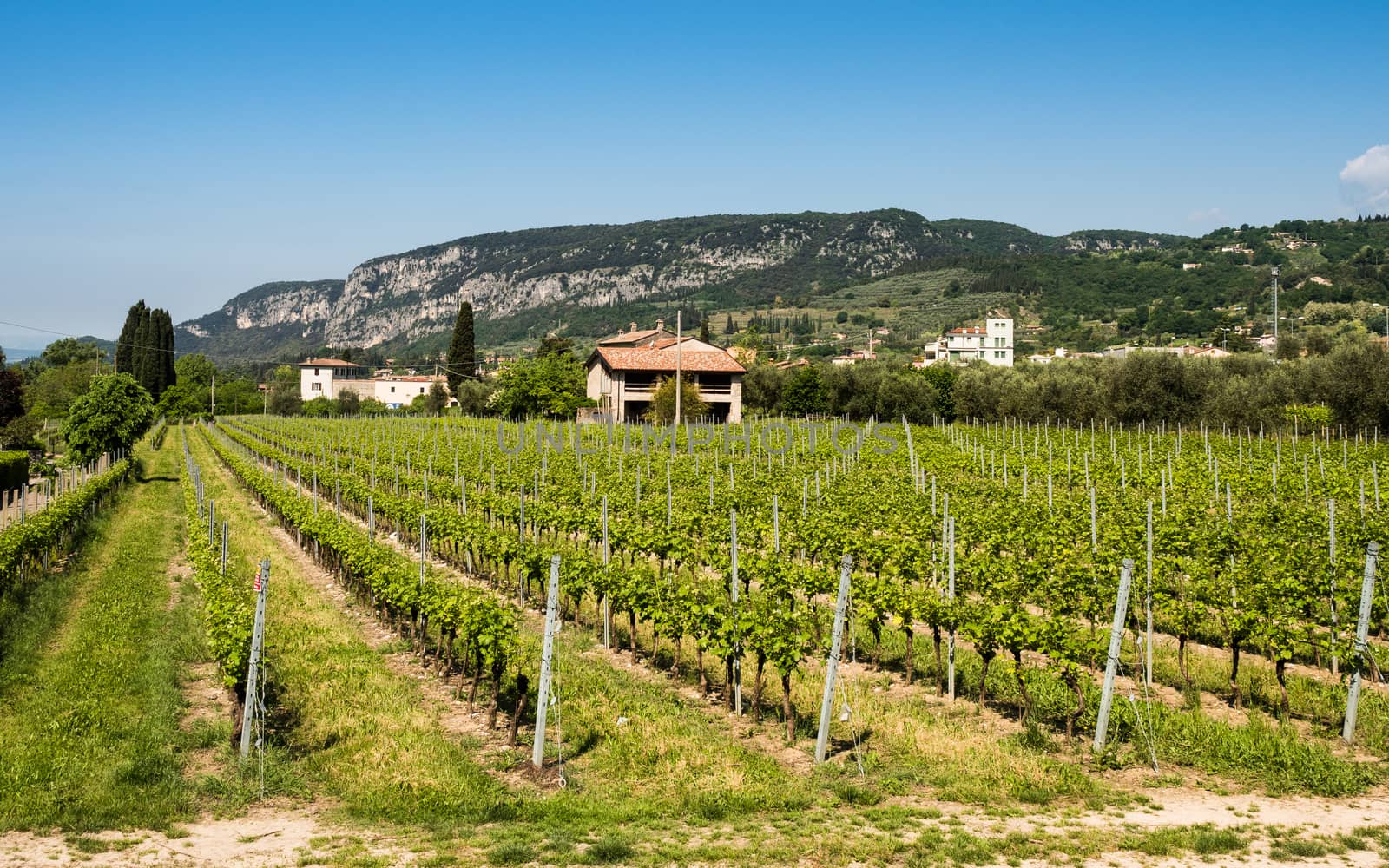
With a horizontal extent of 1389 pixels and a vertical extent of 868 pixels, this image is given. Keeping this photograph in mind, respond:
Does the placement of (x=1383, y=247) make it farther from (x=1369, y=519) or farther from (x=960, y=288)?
(x=1369, y=519)

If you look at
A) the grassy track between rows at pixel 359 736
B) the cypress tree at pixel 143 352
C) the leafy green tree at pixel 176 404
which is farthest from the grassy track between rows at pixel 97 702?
the cypress tree at pixel 143 352

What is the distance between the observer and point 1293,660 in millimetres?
13172

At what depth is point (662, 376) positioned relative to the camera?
238ft

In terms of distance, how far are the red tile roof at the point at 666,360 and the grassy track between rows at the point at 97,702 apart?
53.2 m

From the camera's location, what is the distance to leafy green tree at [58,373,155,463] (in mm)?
35812

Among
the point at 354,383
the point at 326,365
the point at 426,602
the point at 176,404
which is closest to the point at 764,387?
the point at 176,404

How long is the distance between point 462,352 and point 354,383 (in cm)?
6192

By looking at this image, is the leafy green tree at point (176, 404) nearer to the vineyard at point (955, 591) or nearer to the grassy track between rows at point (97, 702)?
the vineyard at point (955, 591)

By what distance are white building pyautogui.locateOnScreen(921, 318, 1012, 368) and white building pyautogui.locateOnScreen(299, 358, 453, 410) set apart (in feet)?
244

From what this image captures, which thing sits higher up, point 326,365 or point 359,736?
point 326,365

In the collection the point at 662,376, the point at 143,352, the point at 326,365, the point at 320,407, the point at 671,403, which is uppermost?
the point at 326,365

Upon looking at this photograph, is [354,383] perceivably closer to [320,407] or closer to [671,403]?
[320,407]

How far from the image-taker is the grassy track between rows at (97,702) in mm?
8477

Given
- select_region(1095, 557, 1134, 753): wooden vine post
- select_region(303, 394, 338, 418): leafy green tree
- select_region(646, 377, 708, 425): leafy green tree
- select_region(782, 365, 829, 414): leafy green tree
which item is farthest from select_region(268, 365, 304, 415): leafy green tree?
select_region(1095, 557, 1134, 753): wooden vine post
